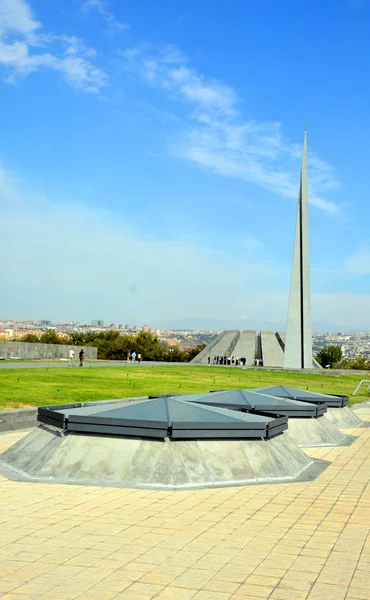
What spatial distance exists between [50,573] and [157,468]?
4.20m

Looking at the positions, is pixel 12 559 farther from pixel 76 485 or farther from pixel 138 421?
pixel 138 421

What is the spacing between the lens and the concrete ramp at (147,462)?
966 cm

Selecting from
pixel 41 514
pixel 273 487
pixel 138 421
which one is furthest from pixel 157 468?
pixel 41 514

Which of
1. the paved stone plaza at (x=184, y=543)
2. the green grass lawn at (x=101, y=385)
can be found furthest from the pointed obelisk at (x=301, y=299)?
the paved stone plaza at (x=184, y=543)

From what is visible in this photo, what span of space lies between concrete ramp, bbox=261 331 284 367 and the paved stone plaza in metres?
68.8

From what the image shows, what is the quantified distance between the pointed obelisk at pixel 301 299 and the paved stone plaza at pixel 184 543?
4826 cm

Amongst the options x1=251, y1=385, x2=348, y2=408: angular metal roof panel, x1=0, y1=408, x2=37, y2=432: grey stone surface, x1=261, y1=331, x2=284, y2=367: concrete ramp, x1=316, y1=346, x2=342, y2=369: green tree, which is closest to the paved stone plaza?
x1=0, y1=408, x2=37, y2=432: grey stone surface

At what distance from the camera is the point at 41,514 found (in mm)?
7684

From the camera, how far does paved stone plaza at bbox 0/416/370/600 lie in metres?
5.39

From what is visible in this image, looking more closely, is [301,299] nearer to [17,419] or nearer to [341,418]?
[341,418]

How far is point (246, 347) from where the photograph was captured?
296ft

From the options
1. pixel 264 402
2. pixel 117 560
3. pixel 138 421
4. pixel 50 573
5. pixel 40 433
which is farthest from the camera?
pixel 264 402

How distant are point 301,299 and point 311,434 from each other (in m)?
44.4

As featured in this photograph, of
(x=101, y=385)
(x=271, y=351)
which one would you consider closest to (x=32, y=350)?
(x=101, y=385)
